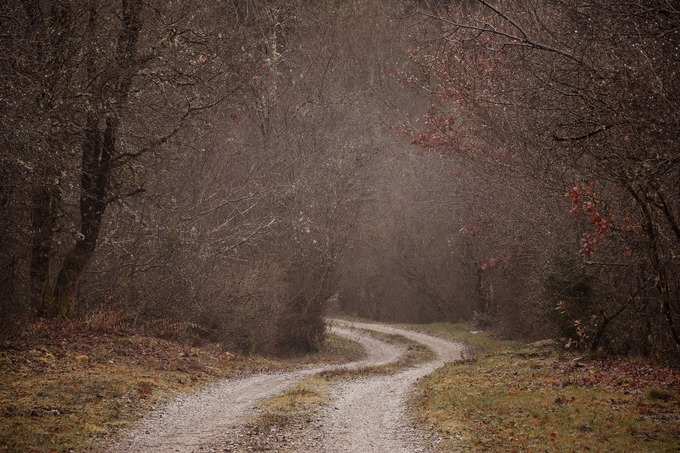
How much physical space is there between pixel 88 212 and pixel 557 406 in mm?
Answer: 12080

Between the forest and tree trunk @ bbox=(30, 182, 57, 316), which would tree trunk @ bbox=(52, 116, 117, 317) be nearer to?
the forest

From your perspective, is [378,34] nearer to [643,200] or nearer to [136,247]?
[136,247]

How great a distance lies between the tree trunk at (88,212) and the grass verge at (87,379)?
1.27 m

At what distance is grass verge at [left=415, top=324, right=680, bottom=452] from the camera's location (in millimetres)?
9297

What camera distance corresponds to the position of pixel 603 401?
11383 millimetres

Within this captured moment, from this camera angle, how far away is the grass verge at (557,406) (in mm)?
9297

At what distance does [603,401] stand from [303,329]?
1584 centimetres

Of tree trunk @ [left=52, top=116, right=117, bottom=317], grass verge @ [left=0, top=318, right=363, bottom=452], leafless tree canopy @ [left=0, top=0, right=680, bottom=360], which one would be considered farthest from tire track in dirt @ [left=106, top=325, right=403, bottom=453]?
tree trunk @ [left=52, top=116, right=117, bottom=317]

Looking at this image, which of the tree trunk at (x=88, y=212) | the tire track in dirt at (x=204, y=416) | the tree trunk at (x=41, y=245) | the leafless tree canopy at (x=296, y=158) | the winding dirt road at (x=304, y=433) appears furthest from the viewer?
the tree trunk at (x=88, y=212)

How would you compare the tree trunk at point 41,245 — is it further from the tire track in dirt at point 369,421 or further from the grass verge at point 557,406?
the grass verge at point 557,406

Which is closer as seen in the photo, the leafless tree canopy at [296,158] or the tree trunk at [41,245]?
the leafless tree canopy at [296,158]

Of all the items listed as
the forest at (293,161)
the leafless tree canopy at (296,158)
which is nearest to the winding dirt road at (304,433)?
the forest at (293,161)

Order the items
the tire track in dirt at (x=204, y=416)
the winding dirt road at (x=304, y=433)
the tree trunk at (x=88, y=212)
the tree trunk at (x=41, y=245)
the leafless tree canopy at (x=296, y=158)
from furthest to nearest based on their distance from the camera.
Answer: the tree trunk at (x=88, y=212) → the tree trunk at (x=41, y=245) → the leafless tree canopy at (x=296, y=158) → the winding dirt road at (x=304, y=433) → the tire track in dirt at (x=204, y=416)

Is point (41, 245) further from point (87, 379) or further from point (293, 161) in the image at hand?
point (293, 161)
